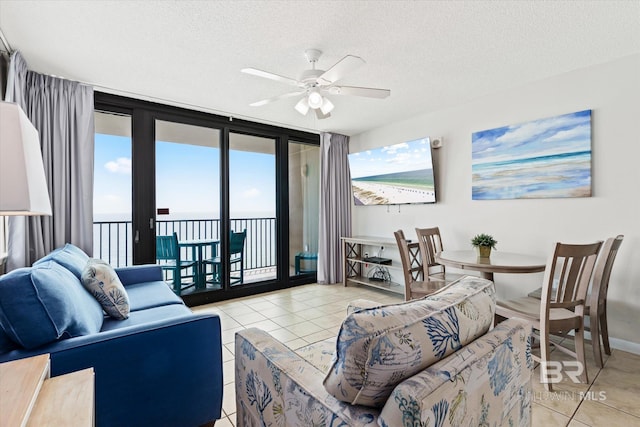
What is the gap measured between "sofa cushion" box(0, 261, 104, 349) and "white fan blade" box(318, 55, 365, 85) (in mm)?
1901

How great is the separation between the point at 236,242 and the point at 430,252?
2.41 metres

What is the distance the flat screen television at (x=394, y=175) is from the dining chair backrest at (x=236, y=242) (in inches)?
71.5

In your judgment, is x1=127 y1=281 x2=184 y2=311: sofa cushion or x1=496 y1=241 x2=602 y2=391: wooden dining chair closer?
x1=496 y1=241 x2=602 y2=391: wooden dining chair

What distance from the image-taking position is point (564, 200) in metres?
2.75

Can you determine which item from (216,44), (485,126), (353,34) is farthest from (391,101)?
(216,44)

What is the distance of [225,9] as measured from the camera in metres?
1.84

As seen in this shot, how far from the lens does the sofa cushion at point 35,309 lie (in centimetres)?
119

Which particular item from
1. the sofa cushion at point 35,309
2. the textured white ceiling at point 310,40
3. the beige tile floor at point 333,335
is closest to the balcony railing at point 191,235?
the beige tile floor at point 333,335

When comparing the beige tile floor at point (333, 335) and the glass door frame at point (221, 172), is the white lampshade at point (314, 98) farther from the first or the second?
the beige tile floor at point (333, 335)

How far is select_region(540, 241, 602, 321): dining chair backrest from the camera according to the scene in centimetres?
189

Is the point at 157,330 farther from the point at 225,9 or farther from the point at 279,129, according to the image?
the point at 279,129

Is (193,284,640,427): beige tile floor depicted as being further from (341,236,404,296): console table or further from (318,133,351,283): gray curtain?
(318,133,351,283): gray curtain

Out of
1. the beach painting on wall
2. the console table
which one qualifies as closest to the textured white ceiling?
the beach painting on wall

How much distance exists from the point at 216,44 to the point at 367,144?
9.51ft
